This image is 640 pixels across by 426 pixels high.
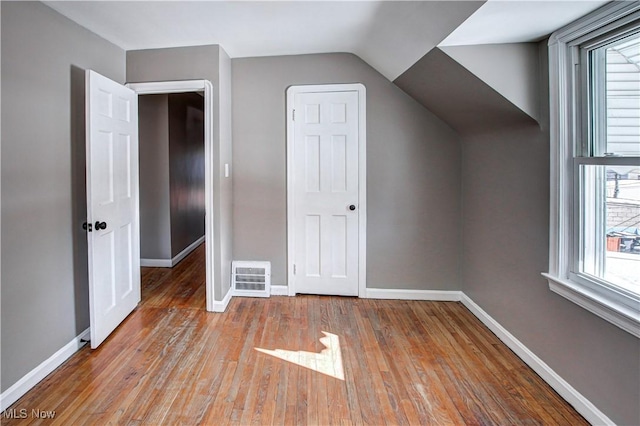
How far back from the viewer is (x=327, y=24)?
2596 millimetres

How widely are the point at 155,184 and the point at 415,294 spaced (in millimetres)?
3617

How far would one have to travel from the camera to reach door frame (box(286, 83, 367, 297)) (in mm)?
3275

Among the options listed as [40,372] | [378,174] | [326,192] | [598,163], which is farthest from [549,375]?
[40,372]

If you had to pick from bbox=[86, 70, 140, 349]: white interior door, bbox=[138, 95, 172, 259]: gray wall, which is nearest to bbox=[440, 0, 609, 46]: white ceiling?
bbox=[86, 70, 140, 349]: white interior door

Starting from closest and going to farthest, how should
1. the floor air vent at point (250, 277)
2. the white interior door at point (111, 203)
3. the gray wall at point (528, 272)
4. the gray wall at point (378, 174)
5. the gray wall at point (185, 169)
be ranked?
the gray wall at point (528, 272)
the white interior door at point (111, 203)
the gray wall at point (378, 174)
the floor air vent at point (250, 277)
the gray wall at point (185, 169)

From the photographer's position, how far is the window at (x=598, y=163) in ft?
5.22

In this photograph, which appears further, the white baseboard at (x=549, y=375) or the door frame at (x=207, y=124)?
the door frame at (x=207, y=124)

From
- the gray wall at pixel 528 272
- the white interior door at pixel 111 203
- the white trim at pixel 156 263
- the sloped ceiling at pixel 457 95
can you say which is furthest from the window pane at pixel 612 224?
the white trim at pixel 156 263

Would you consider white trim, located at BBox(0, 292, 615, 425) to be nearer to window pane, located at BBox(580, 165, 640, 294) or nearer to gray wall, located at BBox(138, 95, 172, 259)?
window pane, located at BBox(580, 165, 640, 294)

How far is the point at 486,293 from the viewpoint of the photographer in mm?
2842

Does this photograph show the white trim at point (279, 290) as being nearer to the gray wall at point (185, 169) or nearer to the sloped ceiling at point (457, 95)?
the gray wall at point (185, 169)

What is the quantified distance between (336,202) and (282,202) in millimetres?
546

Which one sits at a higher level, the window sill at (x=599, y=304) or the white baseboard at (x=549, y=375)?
the window sill at (x=599, y=304)

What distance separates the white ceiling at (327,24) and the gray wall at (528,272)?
45 centimetres
